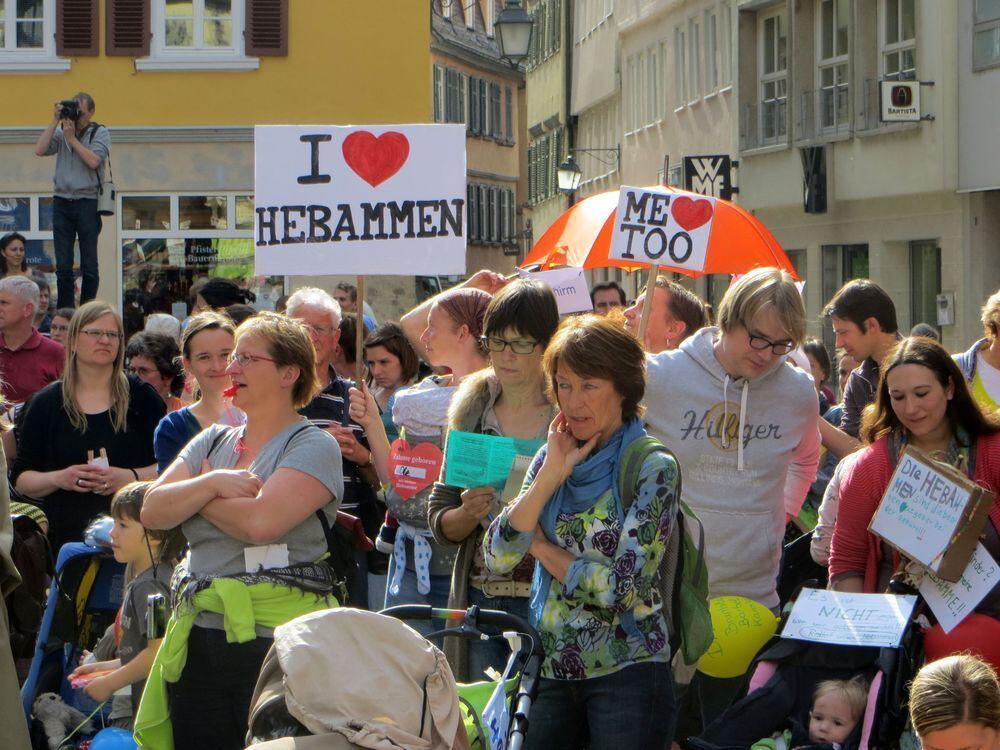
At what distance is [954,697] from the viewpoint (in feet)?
16.3

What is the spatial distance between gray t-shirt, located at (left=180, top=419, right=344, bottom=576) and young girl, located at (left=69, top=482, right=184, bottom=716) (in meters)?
0.51

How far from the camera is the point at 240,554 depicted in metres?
5.69

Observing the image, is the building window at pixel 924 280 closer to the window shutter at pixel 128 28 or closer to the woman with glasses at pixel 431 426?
the window shutter at pixel 128 28

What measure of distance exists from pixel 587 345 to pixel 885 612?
4.81ft

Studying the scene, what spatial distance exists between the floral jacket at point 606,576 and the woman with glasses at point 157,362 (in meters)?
4.99

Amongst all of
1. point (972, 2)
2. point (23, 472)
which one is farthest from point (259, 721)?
point (972, 2)

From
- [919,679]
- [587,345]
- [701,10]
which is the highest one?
[701,10]

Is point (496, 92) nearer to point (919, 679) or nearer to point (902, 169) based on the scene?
point (902, 169)

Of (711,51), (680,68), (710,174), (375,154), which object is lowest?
(375,154)

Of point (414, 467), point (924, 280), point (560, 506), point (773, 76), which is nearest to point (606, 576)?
point (560, 506)

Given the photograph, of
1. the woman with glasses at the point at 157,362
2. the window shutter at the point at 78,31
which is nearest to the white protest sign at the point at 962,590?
the woman with glasses at the point at 157,362

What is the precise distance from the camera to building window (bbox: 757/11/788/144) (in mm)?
32594

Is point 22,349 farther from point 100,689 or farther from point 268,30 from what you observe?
point 268,30

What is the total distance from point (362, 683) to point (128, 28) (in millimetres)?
21474
